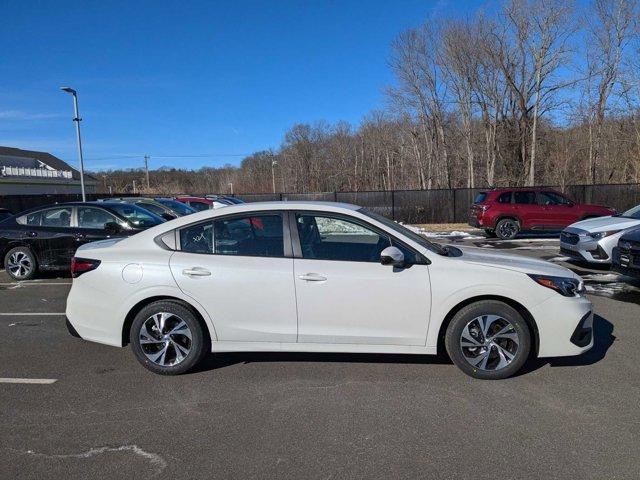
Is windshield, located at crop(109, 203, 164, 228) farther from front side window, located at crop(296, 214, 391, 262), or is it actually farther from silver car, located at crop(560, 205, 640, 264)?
silver car, located at crop(560, 205, 640, 264)

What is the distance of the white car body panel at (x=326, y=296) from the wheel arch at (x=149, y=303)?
0.04 m

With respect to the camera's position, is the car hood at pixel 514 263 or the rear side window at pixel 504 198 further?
the rear side window at pixel 504 198

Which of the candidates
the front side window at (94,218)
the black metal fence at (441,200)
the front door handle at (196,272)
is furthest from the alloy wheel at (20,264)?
the black metal fence at (441,200)

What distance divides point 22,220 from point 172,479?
8678mm

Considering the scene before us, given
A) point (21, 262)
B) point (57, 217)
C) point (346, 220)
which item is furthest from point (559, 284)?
point (21, 262)

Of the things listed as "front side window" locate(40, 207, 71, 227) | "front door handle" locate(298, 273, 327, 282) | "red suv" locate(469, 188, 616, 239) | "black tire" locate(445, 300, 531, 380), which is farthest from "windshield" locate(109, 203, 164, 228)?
"red suv" locate(469, 188, 616, 239)

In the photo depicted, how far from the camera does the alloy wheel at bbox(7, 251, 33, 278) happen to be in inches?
374

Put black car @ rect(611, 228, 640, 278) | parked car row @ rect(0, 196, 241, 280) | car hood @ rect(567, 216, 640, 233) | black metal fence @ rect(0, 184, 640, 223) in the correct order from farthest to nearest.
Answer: black metal fence @ rect(0, 184, 640, 223), parked car row @ rect(0, 196, 241, 280), car hood @ rect(567, 216, 640, 233), black car @ rect(611, 228, 640, 278)

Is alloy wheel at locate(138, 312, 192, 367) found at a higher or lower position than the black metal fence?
lower

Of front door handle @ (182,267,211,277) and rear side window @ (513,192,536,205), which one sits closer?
front door handle @ (182,267,211,277)

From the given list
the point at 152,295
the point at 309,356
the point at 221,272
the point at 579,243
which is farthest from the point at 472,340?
the point at 579,243

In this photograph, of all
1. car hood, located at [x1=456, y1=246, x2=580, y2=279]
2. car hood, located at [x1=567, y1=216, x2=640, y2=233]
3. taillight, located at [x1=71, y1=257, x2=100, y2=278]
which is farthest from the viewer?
car hood, located at [x1=567, y1=216, x2=640, y2=233]

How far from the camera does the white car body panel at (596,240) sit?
8883 millimetres

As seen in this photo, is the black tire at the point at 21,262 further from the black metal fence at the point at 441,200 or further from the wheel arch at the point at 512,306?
the black metal fence at the point at 441,200
